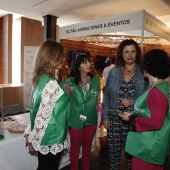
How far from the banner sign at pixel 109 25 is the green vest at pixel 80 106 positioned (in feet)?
3.42

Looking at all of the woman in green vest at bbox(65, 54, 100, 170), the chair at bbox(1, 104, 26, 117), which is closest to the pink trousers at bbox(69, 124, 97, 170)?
the woman in green vest at bbox(65, 54, 100, 170)

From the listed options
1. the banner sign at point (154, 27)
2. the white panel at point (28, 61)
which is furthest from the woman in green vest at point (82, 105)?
the white panel at point (28, 61)

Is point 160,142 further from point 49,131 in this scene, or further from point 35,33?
point 35,33

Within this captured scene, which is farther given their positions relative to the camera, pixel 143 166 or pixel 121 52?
pixel 121 52

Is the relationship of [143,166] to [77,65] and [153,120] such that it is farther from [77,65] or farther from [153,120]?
[77,65]

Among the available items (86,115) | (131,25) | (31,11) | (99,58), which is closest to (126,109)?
(86,115)

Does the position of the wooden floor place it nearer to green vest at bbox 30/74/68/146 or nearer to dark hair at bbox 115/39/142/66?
green vest at bbox 30/74/68/146

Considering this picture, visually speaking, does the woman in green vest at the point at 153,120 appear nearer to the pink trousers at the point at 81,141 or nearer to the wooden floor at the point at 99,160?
the pink trousers at the point at 81,141

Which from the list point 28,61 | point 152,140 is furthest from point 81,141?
point 28,61

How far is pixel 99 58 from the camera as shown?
8.55m

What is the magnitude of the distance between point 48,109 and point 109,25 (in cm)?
185

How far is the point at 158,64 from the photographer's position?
1.29m

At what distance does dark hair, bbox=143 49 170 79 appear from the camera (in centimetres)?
129

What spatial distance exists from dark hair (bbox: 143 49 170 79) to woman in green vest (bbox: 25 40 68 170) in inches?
24.6
